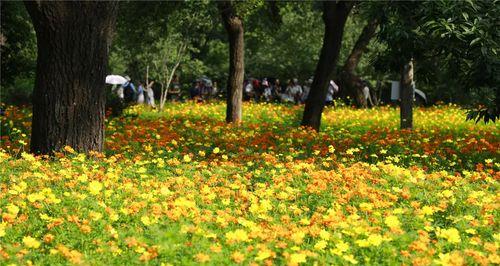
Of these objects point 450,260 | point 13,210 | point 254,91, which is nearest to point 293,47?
point 254,91

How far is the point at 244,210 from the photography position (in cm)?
576

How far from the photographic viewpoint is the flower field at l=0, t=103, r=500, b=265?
4555mm

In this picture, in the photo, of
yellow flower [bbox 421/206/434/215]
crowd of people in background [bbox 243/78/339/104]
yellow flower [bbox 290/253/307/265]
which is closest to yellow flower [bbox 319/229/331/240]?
yellow flower [bbox 290/253/307/265]

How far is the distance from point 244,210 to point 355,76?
2032cm

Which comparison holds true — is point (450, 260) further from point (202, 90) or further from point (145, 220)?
point (202, 90)

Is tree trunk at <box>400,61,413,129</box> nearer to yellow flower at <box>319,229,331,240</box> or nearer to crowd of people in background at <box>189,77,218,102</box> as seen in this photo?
yellow flower at <box>319,229,331,240</box>

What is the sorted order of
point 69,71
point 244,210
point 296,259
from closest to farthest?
point 296,259
point 244,210
point 69,71

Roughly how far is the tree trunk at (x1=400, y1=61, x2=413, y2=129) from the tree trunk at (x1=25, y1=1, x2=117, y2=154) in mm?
9121

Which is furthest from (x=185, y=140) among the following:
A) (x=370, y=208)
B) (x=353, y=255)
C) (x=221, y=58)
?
(x=221, y=58)

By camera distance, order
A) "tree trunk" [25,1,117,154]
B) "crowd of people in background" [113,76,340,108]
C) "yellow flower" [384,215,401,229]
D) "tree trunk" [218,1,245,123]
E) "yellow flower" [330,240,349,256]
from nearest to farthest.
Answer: "yellow flower" [330,240,349,256] < "yellow flower" [384,215,401,229] < "tree trunk" [25,1,117,154] < "tree trunk" [218,1,245,123] < "crowd of people in background" [113,76,340,108]

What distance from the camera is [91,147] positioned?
8164mm

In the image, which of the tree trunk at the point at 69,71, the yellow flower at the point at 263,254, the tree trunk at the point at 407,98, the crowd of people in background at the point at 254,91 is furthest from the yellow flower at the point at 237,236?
the crowd of people in background at the point at 254,91

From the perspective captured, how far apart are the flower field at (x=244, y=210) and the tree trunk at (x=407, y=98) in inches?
232

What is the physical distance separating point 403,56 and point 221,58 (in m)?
31.8
